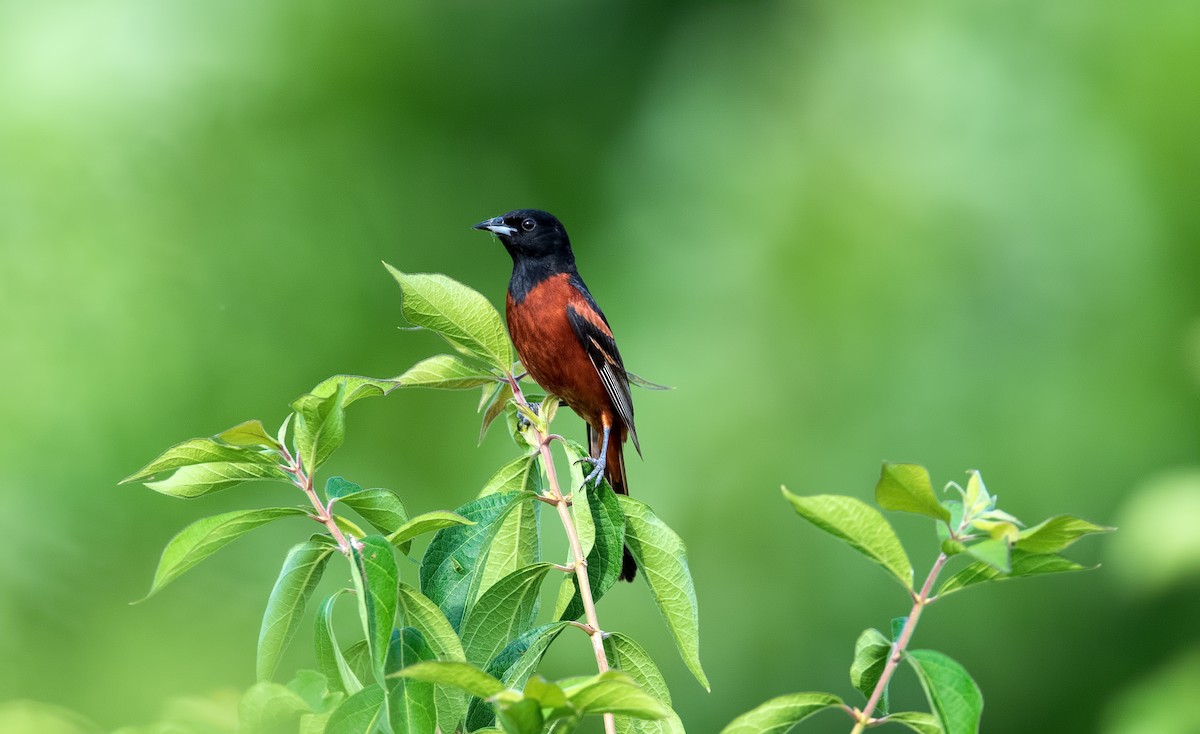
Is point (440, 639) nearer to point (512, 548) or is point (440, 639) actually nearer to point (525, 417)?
point (512, 548)

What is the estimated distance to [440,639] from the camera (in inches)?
55.8

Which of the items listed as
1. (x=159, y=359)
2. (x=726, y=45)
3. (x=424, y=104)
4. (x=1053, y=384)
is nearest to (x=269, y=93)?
(x=424, y=104)

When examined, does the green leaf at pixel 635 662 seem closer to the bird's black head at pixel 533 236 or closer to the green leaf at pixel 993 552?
the green leaf at pixel 993 552

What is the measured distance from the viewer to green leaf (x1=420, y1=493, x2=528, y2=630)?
5.17 ft

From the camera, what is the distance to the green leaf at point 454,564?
1577 millimetres

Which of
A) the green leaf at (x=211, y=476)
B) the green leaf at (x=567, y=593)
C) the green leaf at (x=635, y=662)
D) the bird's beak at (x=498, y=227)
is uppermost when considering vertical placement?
the bird's beak at (x=498, y=227)

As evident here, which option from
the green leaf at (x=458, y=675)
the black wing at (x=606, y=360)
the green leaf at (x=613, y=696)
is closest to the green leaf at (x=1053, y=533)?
the green leaf at (x=613, y=696)

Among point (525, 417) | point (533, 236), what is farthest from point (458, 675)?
point (533, 236)

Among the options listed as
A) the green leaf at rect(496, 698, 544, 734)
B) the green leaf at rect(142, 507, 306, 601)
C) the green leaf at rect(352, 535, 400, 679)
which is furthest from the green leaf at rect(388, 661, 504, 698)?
the green leaf at rect(142, 507, 306, 601)

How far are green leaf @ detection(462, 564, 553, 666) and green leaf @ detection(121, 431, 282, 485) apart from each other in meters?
0.33

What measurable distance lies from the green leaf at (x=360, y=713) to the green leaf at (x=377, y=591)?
0.05 metres

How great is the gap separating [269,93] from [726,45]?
300 cm

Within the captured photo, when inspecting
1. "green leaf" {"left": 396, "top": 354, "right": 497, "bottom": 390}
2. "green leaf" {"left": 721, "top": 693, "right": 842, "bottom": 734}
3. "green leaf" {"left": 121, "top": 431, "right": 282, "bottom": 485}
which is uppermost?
"green leaf" {"left": 396, "top": 354, "right": 497, "bottom": 390}

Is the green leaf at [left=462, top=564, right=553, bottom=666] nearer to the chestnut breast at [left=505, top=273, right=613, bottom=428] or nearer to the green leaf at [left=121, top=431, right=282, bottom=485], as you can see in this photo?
the green leaf at [left=121, top=431, right=282, bottom=485]
